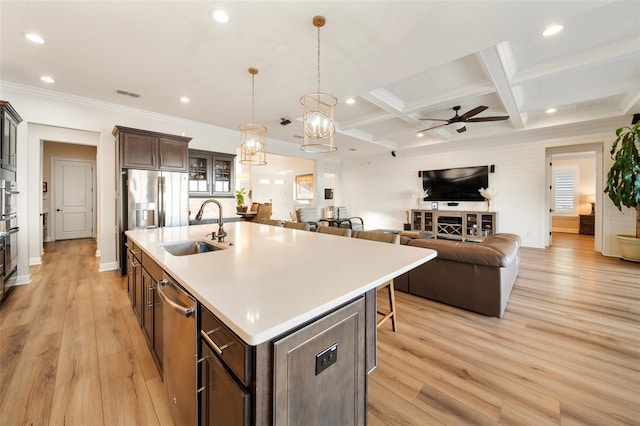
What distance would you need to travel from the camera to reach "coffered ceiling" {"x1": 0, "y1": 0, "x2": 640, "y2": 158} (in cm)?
222

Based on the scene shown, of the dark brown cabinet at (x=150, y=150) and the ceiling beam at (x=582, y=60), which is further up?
the ceiling beam at (x=582, y=60)

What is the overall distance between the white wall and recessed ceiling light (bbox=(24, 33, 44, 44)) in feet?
26.3

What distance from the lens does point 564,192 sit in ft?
28.7

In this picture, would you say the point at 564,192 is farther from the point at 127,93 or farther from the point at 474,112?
the point at 127,93

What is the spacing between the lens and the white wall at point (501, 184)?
5301mm

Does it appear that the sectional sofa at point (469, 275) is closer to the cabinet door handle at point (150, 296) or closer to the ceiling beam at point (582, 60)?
the ceiling beam at point (582, 60)

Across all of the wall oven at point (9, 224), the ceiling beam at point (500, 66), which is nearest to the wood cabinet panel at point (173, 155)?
the wall oven at point (9, 224)

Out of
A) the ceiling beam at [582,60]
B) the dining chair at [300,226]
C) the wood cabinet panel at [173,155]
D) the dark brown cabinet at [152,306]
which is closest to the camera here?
the dark brown cabinet at [152,306]

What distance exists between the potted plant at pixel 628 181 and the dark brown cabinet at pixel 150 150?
7.83 metres

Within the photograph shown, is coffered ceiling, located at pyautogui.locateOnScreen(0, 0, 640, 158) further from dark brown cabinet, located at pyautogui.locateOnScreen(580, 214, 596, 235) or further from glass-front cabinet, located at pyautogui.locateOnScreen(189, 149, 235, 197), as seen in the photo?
dark brown cabinet, located at pyautogui.locateOnScreen(580, 214, 596, 235)

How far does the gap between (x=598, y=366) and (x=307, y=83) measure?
4124 mm

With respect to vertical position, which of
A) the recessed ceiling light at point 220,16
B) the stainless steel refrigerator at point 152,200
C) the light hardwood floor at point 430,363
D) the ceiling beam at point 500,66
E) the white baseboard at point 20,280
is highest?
the ceiling beam at point 500,66

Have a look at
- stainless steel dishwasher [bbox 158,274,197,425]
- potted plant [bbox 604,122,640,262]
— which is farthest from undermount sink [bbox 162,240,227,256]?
potted plant [bbox 604,122,640,262]

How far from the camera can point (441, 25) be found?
2.37 meters
